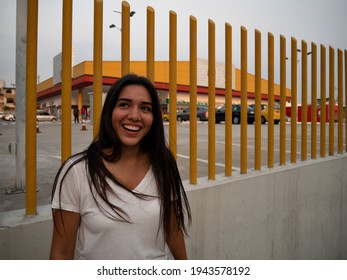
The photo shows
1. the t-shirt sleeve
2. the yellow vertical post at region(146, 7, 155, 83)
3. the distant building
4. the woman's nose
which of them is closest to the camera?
the t-shirt sleeve

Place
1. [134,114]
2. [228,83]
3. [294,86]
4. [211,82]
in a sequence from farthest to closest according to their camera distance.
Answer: [294,86], [228,83], [211,82], [134,114]

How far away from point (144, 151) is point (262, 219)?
1.76m

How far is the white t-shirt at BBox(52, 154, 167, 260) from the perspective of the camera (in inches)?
48.1

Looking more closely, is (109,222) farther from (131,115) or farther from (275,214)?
(275,214)

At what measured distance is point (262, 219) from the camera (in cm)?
270

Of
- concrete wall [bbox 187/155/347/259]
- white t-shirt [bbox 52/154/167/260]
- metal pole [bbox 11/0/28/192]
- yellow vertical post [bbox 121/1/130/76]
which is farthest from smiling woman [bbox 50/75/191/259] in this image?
metal pole [bbox 11/0/28/192]

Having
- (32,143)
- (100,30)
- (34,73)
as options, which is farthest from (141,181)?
(100,30)

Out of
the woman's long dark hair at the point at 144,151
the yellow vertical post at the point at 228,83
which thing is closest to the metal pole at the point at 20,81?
the woman's long dark hair at the point at 144,151

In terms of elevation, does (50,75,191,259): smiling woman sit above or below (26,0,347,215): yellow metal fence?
below

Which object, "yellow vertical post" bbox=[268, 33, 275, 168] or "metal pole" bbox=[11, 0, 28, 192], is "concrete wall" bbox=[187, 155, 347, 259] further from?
"metal pole" bbox=[11, 0, 28, 192]

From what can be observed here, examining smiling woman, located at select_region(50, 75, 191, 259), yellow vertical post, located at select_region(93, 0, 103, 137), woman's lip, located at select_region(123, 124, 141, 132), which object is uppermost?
yellow vertical post, located at select_region(93, 0, 103, 137)

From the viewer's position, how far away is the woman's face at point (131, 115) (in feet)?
4.38

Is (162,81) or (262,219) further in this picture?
(162,81)

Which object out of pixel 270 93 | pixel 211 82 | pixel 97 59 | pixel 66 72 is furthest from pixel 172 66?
pixel 270 93
